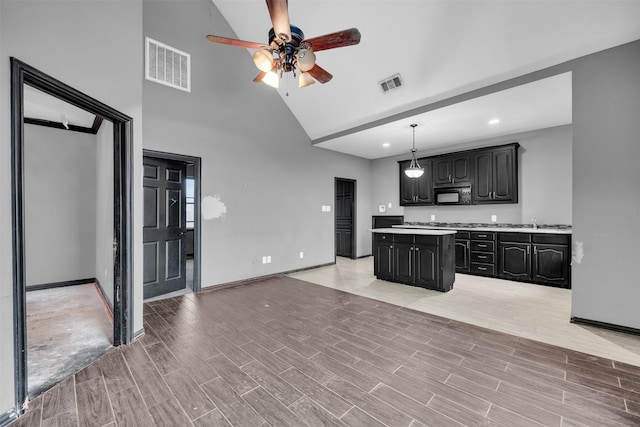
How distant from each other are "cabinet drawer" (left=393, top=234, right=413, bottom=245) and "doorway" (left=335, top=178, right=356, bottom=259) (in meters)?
2.56

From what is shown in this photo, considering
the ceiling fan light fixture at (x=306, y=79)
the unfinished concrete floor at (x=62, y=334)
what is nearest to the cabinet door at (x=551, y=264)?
the ceiling fan light fixture at (x=306, y=79)

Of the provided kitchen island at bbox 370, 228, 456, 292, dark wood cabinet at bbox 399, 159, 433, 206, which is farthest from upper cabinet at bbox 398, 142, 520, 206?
kitchen island at bbox 370, 228, 456, 292

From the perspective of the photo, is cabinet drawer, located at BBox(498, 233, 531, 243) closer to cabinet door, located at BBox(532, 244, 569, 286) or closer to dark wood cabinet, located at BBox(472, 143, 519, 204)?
cabinet door, located at BBox(532, 244, 569, 286)

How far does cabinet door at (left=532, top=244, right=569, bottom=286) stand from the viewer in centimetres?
421

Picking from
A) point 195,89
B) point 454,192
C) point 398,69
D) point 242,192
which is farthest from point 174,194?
point 454,192

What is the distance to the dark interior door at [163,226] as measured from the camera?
374 centimetres

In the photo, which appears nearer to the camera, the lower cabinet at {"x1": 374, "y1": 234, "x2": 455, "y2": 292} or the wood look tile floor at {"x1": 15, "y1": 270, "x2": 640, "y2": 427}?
the wood look tile floor at {"x1": 15, "y1": 270, "x2": 640, "y2": 427}

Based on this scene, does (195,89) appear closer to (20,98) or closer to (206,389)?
(20,98)

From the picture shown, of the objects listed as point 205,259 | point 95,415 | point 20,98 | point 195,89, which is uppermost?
point 195,89

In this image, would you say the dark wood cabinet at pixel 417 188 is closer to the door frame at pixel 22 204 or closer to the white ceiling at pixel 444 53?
the white ceiling at pixel 444 53

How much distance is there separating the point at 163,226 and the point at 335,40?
344 centimetres

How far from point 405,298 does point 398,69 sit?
127 inches

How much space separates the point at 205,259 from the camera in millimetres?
4039

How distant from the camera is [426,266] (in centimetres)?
409
